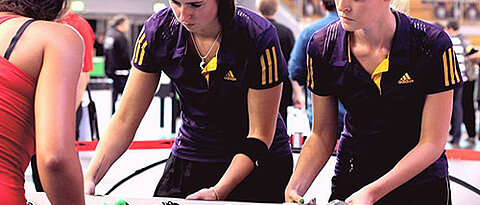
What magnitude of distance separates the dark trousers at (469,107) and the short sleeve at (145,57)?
688 cm

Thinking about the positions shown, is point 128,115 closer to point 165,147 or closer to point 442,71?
point 442,71

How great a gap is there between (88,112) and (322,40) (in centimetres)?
389

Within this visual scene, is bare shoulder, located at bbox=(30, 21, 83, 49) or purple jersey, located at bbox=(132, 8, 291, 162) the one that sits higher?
bare shoulder, located at bbox=(30, 21, 83, 49)

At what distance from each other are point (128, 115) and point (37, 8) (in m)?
0.77

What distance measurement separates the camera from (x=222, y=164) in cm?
230

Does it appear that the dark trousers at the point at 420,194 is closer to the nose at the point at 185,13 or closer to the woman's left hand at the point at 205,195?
the woman's left hand at the point at 205,195

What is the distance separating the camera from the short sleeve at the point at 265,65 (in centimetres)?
218

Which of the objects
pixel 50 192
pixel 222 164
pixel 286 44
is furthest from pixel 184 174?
pixel 286 44

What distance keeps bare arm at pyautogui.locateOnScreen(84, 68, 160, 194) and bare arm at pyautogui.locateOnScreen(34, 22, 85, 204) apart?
776mm

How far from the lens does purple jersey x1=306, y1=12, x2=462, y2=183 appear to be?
2037 mm

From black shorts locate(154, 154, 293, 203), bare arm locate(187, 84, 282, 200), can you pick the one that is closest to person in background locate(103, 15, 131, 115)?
black shorts locate(154, 154, 293, 203)

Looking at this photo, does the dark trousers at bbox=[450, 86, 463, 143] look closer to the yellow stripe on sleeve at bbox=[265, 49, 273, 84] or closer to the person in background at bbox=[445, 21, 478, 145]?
the person in background at bbox=[445, 21, 478, 145]

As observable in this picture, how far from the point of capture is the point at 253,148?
2.18 meters

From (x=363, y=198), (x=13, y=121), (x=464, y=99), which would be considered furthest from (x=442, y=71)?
(x=464, y=99)
